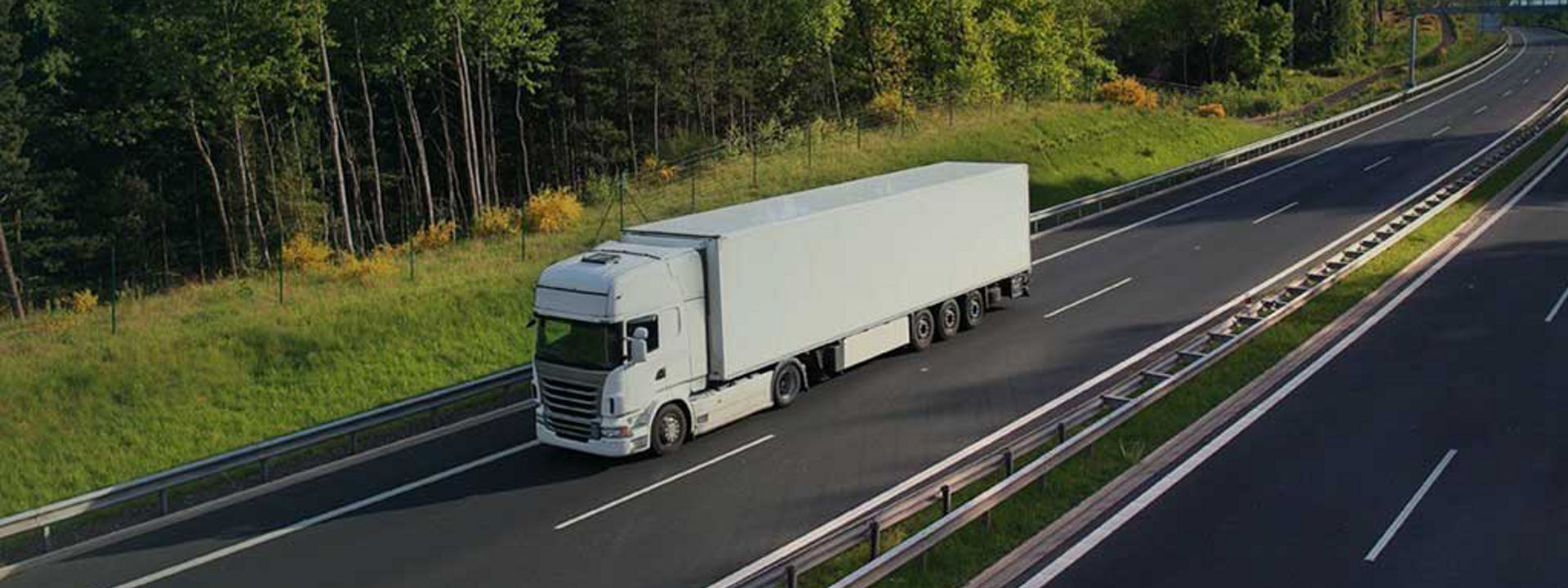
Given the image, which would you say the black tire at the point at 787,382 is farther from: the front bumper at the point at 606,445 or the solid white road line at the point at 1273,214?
the solid white road line at the point at 1273,214

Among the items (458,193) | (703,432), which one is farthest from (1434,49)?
(703,432)

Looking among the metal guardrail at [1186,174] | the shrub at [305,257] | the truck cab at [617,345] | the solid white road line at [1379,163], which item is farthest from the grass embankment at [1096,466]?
the solid white road line at [1379,163]

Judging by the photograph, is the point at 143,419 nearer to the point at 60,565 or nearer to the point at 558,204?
the point at 60,565

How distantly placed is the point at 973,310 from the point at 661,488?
1058 cm

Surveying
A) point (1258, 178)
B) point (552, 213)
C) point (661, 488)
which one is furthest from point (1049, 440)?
point (1258, 178)

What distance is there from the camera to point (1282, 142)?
186 feet

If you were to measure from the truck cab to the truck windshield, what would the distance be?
0.01 metres

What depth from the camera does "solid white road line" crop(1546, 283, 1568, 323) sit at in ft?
83.9

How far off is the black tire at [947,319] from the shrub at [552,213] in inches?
539

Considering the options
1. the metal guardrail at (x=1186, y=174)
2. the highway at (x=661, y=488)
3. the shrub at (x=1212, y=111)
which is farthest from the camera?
the shrub at (x=1212, y=111)

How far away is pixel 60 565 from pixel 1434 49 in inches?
4593

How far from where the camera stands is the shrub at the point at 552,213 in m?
35.1

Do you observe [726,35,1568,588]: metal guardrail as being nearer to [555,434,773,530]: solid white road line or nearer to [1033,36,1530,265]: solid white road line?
A: [555,434,773,530]: solid white road line

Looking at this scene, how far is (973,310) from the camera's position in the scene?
26344 millimetres
